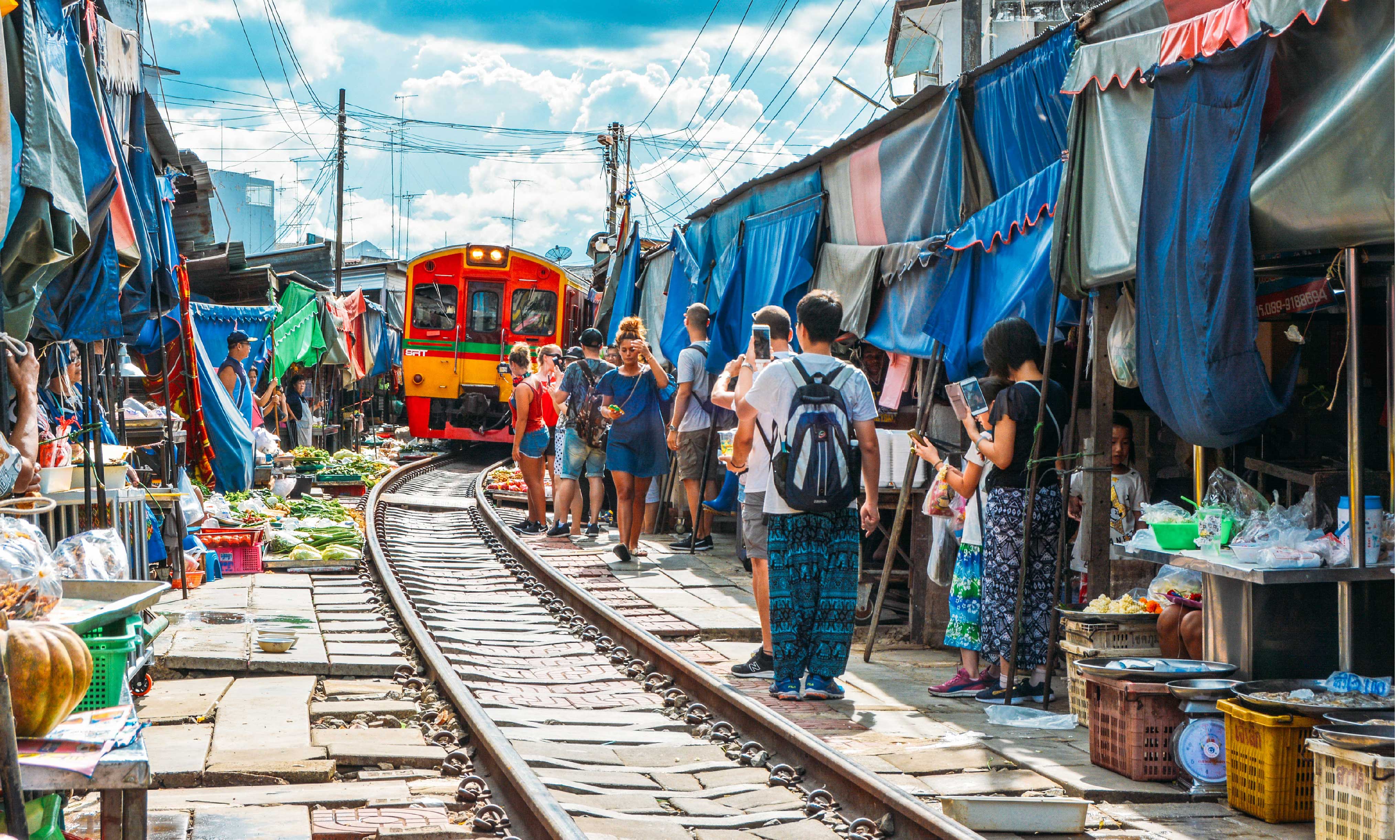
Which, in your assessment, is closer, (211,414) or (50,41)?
(50,41)

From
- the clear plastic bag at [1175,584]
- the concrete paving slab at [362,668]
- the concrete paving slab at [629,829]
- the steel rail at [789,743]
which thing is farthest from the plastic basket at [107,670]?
the clear plastic bag at [1175,584]

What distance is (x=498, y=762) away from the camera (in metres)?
5.00

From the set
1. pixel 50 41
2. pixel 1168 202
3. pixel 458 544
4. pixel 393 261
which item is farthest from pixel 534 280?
pixel 393 261

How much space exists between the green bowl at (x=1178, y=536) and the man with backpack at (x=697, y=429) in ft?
17.3

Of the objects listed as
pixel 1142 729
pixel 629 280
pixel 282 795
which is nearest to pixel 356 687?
pixel 282 795

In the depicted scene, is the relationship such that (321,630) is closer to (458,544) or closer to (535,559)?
(535,559)

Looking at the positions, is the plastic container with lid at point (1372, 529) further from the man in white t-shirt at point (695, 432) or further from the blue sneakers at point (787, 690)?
the man in white t-shirt at point (695, 432)

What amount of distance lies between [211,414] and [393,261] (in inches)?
1170

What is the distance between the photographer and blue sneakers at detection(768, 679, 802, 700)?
6258 millimetres

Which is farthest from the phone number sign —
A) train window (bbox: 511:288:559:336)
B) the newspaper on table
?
train window (bbox: 511:288:559:336)

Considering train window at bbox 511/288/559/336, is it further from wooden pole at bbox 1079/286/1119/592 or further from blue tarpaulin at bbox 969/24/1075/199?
wooden pole at bbox 1079/286/1119/592

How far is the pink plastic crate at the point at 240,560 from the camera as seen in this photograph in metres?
10.5

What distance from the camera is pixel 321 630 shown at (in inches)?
317

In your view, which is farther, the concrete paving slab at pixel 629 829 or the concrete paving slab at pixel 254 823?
the concrete paving slab at pixel 629 829
